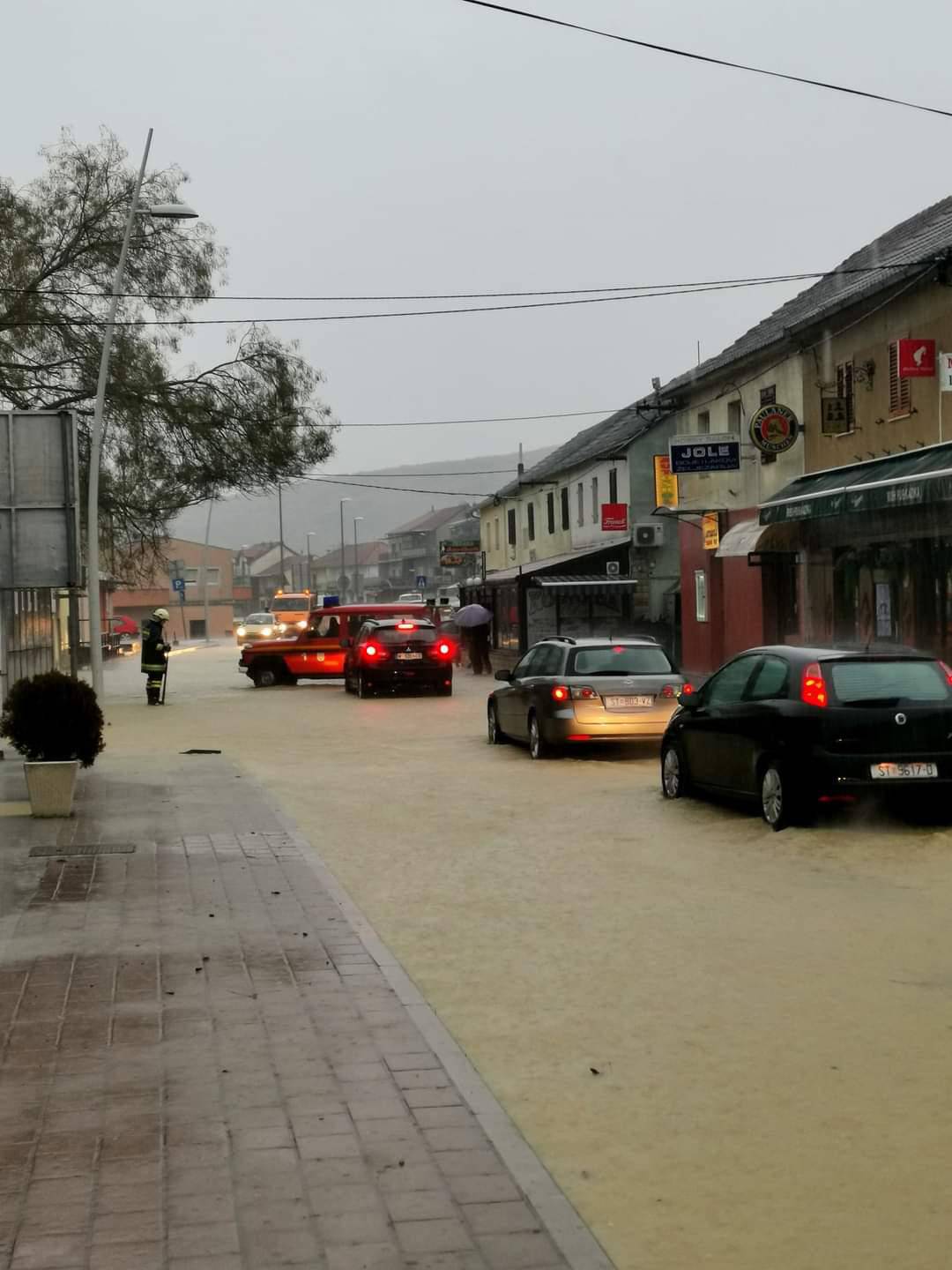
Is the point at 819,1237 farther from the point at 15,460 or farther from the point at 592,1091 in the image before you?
the point at 15,460

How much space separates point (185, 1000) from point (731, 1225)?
320cm

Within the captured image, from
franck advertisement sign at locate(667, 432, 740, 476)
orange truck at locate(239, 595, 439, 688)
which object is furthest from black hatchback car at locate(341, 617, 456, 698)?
franck advertisement sign at locate(667, 432, 740, 476)

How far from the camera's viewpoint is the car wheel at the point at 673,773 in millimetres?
14375

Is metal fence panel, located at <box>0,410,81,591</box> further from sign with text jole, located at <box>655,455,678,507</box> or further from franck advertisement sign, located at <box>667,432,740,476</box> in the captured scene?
sign with text jole, located at <box>655,455,678,507</box>

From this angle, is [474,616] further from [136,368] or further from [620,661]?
[620,661]

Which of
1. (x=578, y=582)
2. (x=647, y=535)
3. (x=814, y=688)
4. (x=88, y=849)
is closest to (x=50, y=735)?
(x=88, y=849)

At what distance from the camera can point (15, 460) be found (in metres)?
17.3

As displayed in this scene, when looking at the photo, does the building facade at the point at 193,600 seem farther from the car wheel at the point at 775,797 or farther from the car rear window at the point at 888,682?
the car rear window at the point at 888,682

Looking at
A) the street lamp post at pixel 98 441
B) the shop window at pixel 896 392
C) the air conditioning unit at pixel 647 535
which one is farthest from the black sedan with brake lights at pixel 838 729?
the air conditioning unit at pixel 647 535

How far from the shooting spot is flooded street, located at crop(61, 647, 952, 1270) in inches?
182

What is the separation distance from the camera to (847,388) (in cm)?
2764

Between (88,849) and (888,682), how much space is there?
5.91m

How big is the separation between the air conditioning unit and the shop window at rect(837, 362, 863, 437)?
1647 cm

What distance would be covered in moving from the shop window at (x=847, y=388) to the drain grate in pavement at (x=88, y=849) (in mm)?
18386
